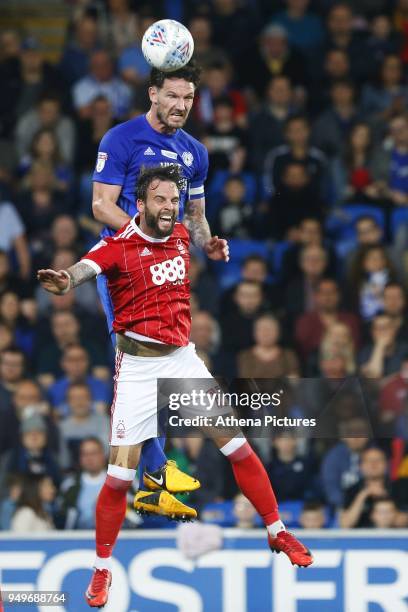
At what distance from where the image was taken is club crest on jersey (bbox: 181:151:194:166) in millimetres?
8828

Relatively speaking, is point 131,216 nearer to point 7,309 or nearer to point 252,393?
point 252,393

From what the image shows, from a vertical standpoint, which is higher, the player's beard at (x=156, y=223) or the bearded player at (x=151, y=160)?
the bearded player at (x=151, y=160)

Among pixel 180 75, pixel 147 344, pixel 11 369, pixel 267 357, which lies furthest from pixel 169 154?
pixel 11 369

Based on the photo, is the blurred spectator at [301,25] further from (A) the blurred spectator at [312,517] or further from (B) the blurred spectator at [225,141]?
(A) the blurred spectator at [312,517]

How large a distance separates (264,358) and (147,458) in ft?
12.7

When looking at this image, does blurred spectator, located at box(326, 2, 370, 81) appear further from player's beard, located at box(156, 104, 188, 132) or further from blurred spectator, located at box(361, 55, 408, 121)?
player's beard, located at box(156, 104, 188, 132)

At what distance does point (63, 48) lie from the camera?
623 inches

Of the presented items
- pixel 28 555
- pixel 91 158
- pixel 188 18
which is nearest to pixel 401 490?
pixel 28 555

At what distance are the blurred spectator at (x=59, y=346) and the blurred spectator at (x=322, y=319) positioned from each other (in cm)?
166

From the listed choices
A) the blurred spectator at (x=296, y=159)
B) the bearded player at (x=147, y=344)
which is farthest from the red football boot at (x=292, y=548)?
the blurred spectator at (x=296, y=159)

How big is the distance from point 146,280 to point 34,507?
339 cm

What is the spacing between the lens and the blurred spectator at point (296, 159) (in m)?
13.9

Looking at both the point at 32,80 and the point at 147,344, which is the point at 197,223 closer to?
the point at 147,344

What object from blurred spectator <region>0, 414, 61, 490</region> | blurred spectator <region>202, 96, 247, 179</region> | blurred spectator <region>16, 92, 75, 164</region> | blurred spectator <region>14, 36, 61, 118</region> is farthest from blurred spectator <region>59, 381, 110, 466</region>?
blurred spectator <region>14, 36, 61, 118</region>
